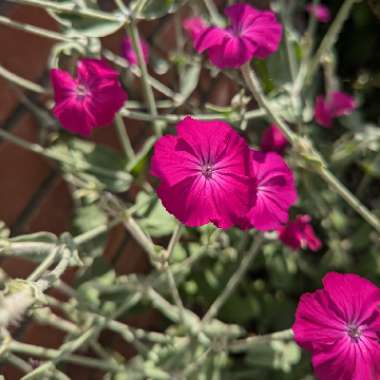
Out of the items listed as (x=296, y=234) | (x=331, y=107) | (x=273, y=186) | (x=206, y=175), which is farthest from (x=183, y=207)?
(x=331, y=107)

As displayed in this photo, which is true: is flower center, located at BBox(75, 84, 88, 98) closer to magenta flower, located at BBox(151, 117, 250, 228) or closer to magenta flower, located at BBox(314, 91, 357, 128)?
magenta flower, located at BBox(151, 117, 250, 228)

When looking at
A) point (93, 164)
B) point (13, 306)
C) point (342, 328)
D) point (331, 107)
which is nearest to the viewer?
point (13, 306)

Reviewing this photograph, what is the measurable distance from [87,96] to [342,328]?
0.39 m

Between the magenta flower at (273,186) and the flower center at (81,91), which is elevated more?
the flower center at (81,91)

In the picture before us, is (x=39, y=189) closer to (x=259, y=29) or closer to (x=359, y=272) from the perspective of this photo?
→ (x=259, y=29)

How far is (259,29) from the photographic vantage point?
29.4 inches

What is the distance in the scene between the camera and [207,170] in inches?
25.3

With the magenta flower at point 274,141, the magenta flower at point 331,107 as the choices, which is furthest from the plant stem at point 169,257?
→ the magenta flower at point 331,107

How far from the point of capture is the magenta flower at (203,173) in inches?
23.9

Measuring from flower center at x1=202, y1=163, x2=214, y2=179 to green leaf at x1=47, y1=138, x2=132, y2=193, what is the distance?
0.69ft

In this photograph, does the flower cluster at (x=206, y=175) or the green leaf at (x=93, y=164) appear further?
the green leaf at (x=93, y=164)

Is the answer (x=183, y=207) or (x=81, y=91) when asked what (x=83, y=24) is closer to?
(x=81, y=91)

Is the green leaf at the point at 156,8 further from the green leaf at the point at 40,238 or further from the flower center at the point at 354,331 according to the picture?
the flower center at the point at 354,331

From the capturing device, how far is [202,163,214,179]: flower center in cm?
64
